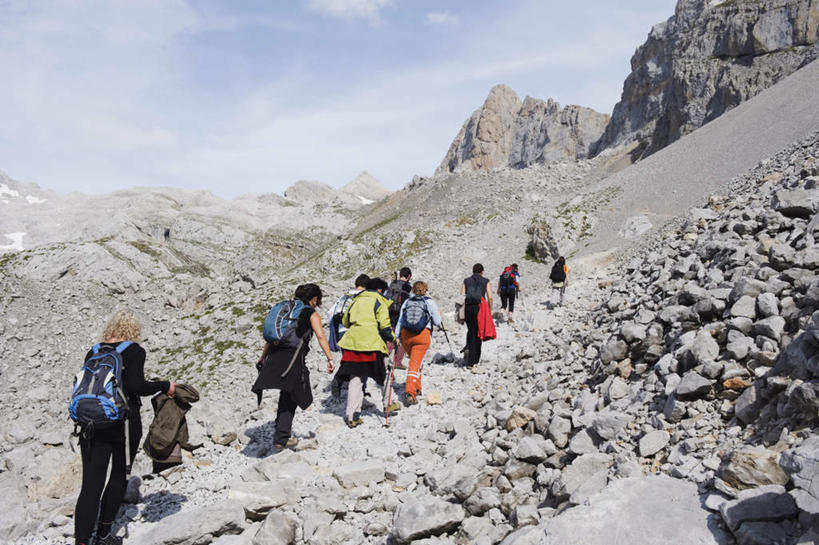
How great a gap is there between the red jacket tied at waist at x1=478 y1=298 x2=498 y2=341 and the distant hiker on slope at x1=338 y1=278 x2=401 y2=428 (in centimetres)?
382

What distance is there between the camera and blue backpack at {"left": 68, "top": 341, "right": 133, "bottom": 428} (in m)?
5.65

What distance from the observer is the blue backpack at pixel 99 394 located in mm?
5652

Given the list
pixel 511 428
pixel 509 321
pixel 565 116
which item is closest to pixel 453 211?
pixel 509 321

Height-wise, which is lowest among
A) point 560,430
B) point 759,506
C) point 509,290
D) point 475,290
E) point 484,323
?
point 560,430

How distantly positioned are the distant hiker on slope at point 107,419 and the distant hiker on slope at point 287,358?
2519 mm

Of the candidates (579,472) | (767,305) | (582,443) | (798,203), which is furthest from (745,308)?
(798,203)

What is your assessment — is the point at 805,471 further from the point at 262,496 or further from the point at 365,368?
the point at 365,368

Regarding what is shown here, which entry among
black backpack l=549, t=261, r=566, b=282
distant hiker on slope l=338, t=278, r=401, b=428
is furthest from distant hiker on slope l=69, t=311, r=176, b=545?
black backpack l=549, t=261, r=566, b=282

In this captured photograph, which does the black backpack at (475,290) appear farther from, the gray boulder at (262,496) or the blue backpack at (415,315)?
the gray boulder at (262,496)

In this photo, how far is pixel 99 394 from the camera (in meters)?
5.68

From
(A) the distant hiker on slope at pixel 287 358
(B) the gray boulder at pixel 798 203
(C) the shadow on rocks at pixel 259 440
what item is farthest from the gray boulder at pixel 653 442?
(C) the shadow on rocks at pixel 259 440

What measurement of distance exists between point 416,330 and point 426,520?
5310mm

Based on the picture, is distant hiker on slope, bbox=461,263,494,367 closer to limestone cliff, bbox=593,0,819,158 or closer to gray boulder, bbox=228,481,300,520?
gray boulder, bbox=228,481,300,520

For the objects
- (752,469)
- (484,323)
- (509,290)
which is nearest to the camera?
(752,469)
